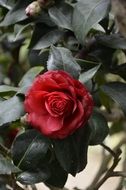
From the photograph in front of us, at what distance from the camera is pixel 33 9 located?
0.95 meters

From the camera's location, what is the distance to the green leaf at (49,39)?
99 centimetres

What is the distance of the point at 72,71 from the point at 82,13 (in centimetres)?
15

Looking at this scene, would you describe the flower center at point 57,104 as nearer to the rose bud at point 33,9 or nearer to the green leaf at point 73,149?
the green leaf at point 73,149

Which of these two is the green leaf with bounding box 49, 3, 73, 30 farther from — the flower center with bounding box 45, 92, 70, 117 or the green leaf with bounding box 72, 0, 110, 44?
the flower center with bounding box 45, 92, 70, 117

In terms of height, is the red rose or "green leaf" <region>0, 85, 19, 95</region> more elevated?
the red rose

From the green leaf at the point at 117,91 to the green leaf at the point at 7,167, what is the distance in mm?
226

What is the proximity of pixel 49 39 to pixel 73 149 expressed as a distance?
0.95ft

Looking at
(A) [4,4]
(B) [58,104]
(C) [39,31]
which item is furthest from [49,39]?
(B) [58,104]

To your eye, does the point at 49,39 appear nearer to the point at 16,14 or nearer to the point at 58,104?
the point at 16,14

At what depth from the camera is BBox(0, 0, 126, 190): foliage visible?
2.67ft

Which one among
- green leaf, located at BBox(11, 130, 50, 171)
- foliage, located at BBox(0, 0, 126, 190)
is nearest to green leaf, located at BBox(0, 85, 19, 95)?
foliage, located at BBox(0, 0, 126, 190)

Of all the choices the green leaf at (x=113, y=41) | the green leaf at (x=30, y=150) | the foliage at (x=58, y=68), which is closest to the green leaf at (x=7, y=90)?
the foliage at (x=58, y=68)

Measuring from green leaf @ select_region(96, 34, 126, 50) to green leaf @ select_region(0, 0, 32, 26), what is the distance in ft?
0.58

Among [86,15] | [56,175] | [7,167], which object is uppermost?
[86,15]
